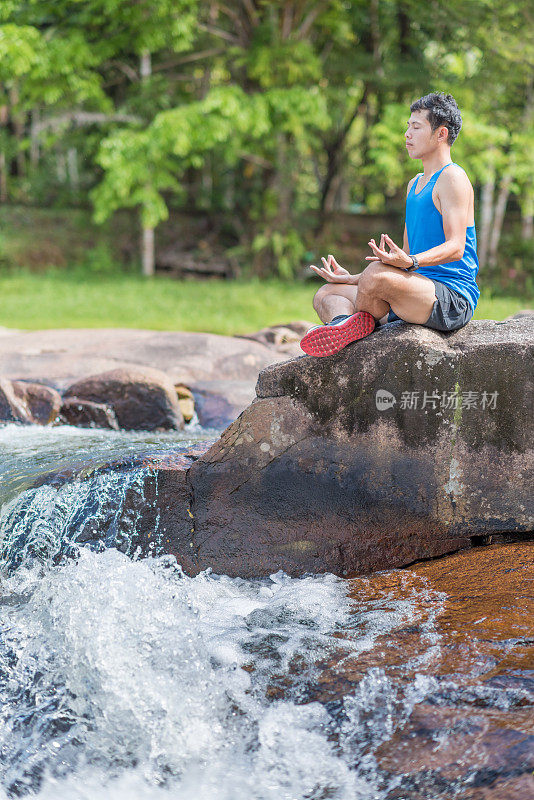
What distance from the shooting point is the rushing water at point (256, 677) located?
2.78m

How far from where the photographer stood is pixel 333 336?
13.5ft

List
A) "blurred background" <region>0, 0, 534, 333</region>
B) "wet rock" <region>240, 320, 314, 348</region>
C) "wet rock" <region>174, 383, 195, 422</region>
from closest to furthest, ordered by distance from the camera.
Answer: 1. "wet rock" <region>174, 383, 195, 422</region>
2. "wet rock" <region>240, 320, 314, 348</region>
3. "blurred background" <region>0, 0, 534, 333</region>

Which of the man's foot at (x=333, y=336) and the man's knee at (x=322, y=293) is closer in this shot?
the man's foot at (x=333, y=336)

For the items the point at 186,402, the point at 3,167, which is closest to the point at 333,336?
the point at 186,402

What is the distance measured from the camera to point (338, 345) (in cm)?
413

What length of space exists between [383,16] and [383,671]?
2054 centimetres

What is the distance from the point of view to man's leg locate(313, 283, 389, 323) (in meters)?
4.33

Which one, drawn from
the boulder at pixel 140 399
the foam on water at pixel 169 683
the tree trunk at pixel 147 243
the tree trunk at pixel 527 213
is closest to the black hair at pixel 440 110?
the foam on water at pixel 169 683

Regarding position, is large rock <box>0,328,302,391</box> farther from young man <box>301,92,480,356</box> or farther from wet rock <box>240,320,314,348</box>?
young man <box>301,92,480,356</box>

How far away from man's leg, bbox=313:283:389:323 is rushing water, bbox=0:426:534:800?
1.47m

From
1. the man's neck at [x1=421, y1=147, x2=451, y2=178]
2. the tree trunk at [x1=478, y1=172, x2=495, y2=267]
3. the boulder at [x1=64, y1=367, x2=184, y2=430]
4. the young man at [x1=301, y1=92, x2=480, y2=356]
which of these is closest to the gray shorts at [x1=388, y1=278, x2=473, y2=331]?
the young man at [x1=301, y1=92, x2=480, y2=356]

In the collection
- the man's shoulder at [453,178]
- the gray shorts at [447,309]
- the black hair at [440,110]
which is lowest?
the gray shorts at [447,309]

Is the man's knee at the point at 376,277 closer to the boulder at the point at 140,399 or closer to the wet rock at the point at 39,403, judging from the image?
the boulder at the point at 140,399

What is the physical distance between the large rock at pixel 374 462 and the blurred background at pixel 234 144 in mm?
7715
